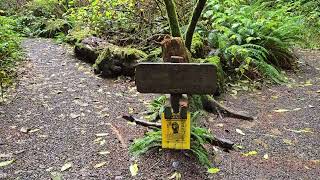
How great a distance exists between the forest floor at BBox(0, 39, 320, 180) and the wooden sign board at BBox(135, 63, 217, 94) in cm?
67

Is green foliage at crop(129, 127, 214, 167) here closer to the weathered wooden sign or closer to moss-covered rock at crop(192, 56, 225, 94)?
the weathered wooden sign

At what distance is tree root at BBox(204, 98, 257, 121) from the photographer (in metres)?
5.34

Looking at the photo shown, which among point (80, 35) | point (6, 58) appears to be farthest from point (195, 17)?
point (80, 35)

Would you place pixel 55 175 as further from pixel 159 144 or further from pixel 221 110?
pixel 221 110

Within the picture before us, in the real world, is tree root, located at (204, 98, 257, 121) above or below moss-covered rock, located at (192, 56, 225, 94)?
below

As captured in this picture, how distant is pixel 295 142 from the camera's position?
15.3 ft

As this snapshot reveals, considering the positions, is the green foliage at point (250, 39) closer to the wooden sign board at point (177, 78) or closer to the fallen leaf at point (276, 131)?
the fallen leaf at point (276, 131)

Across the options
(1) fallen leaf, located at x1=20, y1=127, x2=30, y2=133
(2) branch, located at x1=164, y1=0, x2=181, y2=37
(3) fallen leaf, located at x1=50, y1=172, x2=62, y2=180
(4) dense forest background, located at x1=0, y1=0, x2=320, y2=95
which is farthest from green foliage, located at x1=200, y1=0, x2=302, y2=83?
(3) fallen leaf, located at x1=50, y1=172, x2=62, y2=180

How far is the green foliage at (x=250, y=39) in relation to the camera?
23.2 feet

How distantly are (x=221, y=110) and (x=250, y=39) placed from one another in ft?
8.25

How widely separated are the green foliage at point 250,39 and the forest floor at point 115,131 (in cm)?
55

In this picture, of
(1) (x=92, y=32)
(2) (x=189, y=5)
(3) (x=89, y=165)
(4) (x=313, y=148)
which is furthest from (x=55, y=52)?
(4) (x=313, y=148)

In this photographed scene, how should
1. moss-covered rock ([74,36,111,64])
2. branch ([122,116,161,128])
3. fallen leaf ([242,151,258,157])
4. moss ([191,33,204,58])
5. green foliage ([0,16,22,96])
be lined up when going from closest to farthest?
→ fallen leaf ([242,151,258,157]) < branch ([122,116,161,128]) < green foliage ([0,16,22,96]) < moss ([191,33,204,58]) < moss-covered rock ([74,36,111,64])

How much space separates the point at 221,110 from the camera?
5.45 metres
